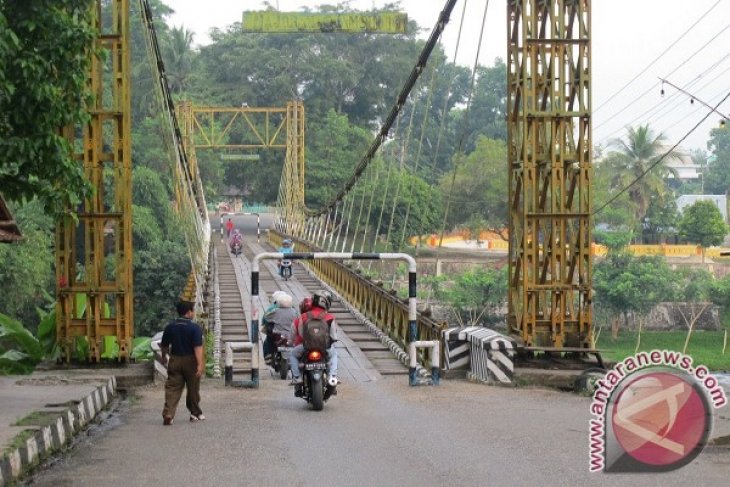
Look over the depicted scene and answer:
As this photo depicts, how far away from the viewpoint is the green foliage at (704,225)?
6638 centimetres

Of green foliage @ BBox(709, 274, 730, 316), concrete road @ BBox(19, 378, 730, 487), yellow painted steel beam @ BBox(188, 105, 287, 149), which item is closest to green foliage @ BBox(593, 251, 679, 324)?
green foliage @ BBox(709, 274, 730, 316)

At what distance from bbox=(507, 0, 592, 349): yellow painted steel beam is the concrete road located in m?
2.17

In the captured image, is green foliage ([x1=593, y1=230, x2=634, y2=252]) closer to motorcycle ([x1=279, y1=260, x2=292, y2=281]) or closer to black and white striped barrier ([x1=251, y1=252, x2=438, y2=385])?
motorcycle ([x1=279, y1=260, x2=292, y2=281])

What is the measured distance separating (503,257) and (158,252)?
2295 centimetres

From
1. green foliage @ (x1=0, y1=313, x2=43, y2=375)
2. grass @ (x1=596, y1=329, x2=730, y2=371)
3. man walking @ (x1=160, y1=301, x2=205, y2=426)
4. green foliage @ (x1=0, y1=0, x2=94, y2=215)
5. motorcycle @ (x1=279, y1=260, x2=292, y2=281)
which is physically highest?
green foliage @ (x1=0, y1=0, x2=94, y2=215)

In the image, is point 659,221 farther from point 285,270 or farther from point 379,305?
point 379,305

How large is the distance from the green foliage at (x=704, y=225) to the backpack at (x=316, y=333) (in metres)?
57.1

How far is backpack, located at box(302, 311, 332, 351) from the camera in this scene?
12.0m

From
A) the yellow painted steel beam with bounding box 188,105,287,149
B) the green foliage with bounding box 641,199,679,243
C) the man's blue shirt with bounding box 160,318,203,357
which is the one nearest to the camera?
the man's blue shirt with bounding box 160,318,203,357

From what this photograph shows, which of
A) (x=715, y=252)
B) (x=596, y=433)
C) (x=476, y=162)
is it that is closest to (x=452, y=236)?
(x=476, y=162)

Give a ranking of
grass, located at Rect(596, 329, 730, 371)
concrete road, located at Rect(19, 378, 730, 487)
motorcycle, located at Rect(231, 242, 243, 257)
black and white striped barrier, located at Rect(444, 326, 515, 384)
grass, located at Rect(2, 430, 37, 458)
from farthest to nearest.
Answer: grass, located at Rect(596, 329, 730, 371) → motorcycle, located at Rect(231, 242, 243, 257) → black and white striped barrier, located at Rect(444, 326, 515, 384) → grass, located at Rect(2, 430, 37, 458) → concrete road, located at Rect(19, 378, 730, 487)

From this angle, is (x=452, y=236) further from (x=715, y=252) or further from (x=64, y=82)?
(x=64, y=82)

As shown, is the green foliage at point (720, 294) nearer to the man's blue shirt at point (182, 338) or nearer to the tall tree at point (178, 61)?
the tall tree at point (178, 61)

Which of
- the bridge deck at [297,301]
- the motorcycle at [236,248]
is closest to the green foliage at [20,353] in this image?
the bridge deck at [297,301]
